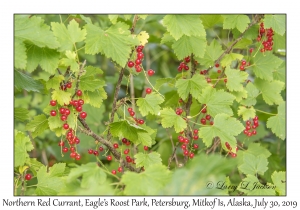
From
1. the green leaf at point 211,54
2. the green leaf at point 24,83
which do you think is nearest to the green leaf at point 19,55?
the green leaf at point 24,83

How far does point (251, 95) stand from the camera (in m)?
2.03

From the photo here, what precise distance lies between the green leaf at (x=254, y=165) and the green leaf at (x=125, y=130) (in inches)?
20.5

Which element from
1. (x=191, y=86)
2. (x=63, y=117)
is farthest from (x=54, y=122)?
(x=191, y=86)

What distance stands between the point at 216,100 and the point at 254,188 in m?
0.42

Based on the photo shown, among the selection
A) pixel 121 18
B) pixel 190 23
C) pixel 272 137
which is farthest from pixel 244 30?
pixel 272 137

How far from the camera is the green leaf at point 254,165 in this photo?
1854mm

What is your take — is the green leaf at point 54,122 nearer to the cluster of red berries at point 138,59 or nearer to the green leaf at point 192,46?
the cluster of red berries at point 138,59

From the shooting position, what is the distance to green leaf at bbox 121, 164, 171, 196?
138 centimetres

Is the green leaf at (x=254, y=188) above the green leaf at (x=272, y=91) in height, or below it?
below

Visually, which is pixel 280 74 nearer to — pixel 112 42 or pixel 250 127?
pixel 250 127

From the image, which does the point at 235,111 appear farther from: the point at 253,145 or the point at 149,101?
the point at 149,101

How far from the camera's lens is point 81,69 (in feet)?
5.32

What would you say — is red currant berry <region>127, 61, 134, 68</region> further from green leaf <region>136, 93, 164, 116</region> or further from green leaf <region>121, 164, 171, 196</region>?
green leaf <region>121, 164, 171, 196</region>

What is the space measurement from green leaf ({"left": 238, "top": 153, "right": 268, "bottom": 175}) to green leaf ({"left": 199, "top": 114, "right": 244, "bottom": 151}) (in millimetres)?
171
